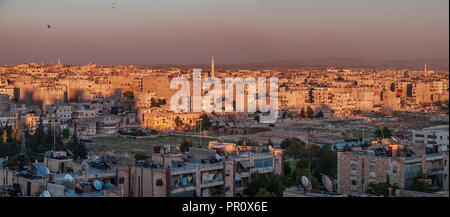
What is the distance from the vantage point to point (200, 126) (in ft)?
58.2

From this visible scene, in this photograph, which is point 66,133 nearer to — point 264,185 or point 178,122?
point 178,122

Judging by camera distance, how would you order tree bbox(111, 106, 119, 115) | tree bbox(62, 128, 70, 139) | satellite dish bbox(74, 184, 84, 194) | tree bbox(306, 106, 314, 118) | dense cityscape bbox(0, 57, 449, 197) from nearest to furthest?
1. satellite dish bbox(74, 184, 84, 194)
2. dense cityscape bbox(0, 57, 449, 197)
3. tree bbox(62, 128, 70, 139)
4. tree bbox(111, 106, 119, 115)
5. tree bbox(306, 106, 314, 118)

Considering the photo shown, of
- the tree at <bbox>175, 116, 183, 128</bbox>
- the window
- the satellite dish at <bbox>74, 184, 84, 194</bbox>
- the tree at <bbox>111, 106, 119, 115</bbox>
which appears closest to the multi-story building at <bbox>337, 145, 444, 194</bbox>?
the window

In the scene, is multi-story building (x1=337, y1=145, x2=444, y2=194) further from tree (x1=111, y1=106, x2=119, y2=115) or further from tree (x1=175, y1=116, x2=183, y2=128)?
tree (x1=111, y1=106, x2=119, y2=115)

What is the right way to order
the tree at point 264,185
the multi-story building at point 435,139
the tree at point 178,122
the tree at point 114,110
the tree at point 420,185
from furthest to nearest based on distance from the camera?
the tree at point 114,110 < the tree at point 178,122 < the multi-story building at point 435,139 < the tree at point 264,185 < the tree at point 420,185

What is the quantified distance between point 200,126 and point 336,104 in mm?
8498

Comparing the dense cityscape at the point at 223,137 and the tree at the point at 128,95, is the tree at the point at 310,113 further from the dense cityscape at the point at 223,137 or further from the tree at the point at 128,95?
the tree at the point at 128,95

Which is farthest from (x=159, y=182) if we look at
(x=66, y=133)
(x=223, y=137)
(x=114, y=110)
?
(x=114, y=110)

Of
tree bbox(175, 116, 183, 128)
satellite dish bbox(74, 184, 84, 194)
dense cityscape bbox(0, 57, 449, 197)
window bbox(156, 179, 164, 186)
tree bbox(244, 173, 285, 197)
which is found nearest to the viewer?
satellite dish bbox(74, 184, 84, 194)

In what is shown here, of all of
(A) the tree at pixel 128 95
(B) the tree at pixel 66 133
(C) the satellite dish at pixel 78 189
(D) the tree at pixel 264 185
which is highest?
(A) the tree at pixel 128 95

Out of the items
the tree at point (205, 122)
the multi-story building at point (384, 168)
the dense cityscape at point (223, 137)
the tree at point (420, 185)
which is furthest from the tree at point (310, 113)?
the tree at point (420, 185)
